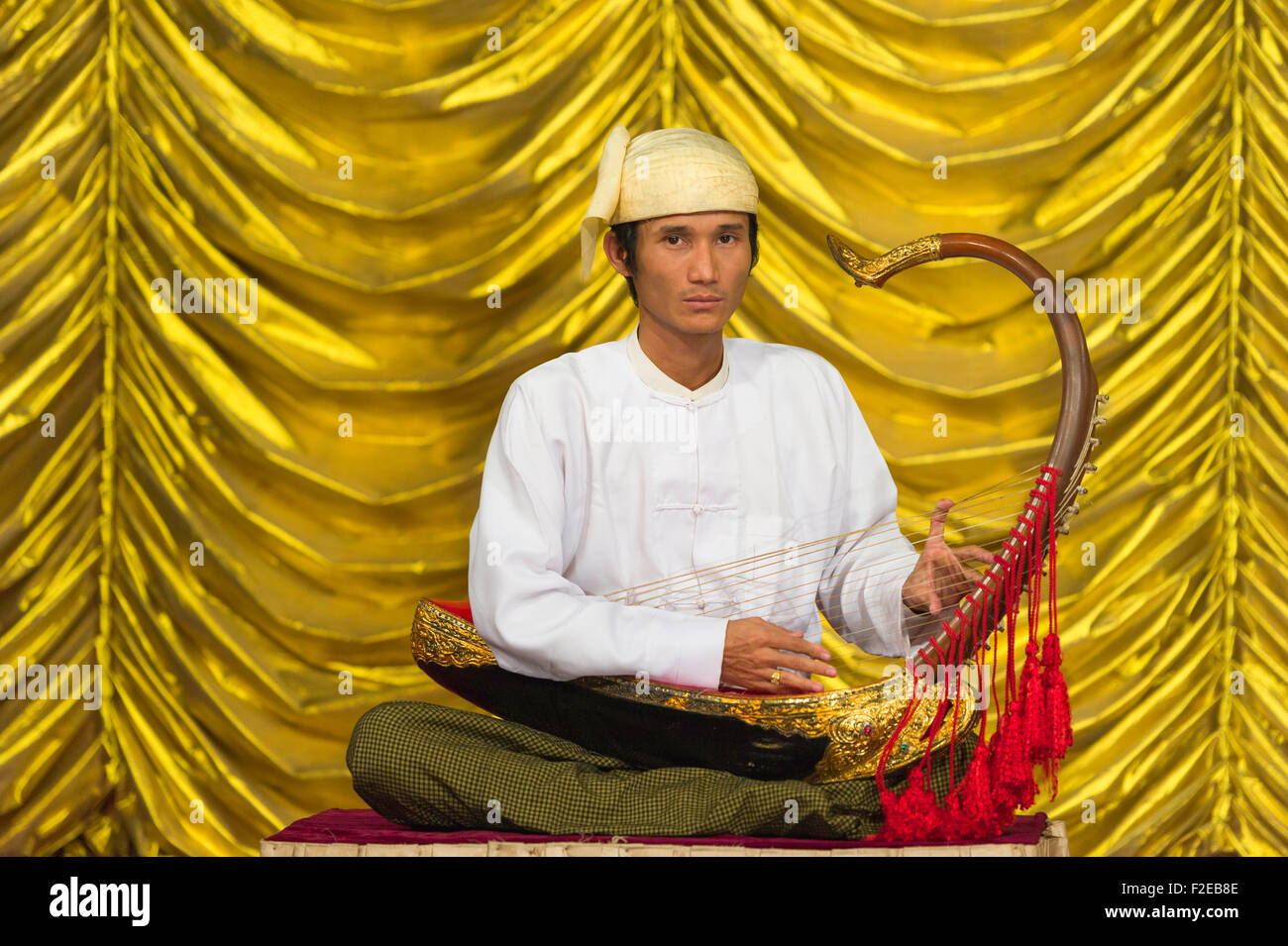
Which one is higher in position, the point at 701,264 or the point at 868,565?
the point at 701,264

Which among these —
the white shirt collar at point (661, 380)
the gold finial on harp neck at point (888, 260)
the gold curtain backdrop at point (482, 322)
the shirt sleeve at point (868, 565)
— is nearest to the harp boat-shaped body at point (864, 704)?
the gold finial on harp neck at point (888, 260)

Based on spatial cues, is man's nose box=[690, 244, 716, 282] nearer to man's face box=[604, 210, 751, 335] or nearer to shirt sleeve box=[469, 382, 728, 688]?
man's face box=[604, 210, 751, 335]

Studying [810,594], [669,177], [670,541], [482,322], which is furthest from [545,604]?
[482,322]

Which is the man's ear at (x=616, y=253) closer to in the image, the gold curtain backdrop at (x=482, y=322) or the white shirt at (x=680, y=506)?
the white shirt at (x=680, y=506)

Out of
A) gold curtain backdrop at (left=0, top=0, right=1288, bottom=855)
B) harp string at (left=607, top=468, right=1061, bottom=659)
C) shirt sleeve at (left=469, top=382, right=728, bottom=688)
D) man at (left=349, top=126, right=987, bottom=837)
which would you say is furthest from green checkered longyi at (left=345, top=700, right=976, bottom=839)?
gold curtain backdrop at (left=0, top=0, right=1288, bottom=855)

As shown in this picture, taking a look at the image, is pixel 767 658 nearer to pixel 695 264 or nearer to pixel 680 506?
pixel 680 506

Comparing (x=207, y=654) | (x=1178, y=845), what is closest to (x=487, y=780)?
(x=207, y=654)

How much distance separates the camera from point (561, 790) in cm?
240

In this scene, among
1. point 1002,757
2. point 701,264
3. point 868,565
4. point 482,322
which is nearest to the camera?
point 1002,757

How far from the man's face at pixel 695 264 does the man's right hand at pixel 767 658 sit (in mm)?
539

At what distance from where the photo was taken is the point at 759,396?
8.95 ft

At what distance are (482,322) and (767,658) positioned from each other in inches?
50.4

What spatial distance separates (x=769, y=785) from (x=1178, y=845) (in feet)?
4.77

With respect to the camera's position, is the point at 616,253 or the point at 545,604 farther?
the point at 616,253
